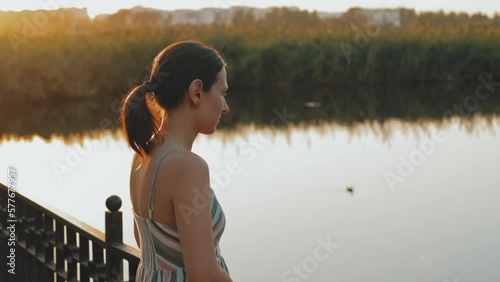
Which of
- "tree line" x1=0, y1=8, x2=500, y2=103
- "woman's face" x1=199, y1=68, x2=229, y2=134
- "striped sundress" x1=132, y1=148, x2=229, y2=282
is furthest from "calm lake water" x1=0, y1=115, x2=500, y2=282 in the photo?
"tree line" x1=0, y1=8, x2=500, y2=103

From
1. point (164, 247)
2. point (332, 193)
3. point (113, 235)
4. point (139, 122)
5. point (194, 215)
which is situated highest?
point (139, 122)

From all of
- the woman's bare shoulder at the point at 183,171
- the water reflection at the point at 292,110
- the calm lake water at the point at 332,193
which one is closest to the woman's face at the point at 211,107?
the woman's bare shoulder at the point at 183,171

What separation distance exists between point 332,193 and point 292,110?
14.4 metres

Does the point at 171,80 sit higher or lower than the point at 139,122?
higher

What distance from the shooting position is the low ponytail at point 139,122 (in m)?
2.18

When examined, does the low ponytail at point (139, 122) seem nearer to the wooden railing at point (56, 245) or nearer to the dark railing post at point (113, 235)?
the wooden railing at point (56, 245)

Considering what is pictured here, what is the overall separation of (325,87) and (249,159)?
19.1 m

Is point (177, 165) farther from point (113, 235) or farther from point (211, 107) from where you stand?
point (113, 235)

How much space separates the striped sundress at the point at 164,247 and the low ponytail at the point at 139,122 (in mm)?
130

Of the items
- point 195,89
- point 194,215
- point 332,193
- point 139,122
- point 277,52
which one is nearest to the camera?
point 194,215

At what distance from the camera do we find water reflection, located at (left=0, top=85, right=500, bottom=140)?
23750mm

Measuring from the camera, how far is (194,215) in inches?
78.5

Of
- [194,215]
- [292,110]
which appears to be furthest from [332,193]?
[292,110]

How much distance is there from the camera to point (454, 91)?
111ft
